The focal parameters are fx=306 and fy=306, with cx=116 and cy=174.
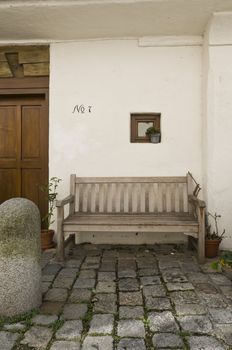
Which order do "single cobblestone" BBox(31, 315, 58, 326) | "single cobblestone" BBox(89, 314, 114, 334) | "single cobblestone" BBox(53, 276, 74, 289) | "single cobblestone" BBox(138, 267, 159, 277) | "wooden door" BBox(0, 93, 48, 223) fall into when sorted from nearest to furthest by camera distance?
1. "single cobblestone" BBox(89, 314, 114, 334)
2. "single cobblestone" BBox(31, 315, 58, 326)
3. "single cobblestone" BBox(53, 276, 74, 289)
4. "single cobblestone" BBox(138, 267, 159, 277)
5. "wooden door" BBox(0, 93, 48, 223)

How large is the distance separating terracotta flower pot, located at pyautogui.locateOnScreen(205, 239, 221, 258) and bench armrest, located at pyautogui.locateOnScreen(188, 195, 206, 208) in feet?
1.74

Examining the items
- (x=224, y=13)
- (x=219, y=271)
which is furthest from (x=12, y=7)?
(x=219, y=271)

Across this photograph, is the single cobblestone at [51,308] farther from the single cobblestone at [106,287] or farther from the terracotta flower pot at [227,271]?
the terracotta flower pot at [227,271]

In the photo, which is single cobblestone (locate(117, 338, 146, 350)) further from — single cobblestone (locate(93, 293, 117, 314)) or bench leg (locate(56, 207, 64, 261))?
bench leg (locate(56, 207, 64, 261))

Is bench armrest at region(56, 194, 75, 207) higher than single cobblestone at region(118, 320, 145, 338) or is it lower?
higher

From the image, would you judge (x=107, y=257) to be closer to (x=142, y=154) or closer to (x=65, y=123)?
(x=142, y=154)

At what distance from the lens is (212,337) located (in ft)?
7.48

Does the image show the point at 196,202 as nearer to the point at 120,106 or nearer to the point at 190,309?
the point at 190,309

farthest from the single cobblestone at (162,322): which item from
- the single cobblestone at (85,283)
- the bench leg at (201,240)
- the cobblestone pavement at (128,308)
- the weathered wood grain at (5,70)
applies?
the weathered wood grain at (5,70)

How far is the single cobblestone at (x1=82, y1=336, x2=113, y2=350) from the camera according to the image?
7.12ft

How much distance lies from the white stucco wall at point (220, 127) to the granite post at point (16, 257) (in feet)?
9.43

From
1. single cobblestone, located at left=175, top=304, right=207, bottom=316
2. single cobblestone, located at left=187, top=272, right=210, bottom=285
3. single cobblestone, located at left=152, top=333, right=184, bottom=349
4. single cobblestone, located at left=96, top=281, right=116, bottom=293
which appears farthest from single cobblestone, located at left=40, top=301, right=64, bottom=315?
single cobblestone, located at left=187, top=272, right=210, bottom=285

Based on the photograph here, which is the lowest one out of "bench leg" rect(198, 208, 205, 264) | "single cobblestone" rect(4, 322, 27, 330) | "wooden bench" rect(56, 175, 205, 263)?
"single cobblestone" rect(4, 322, 27, 330)

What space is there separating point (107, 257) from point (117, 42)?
3.41 m
